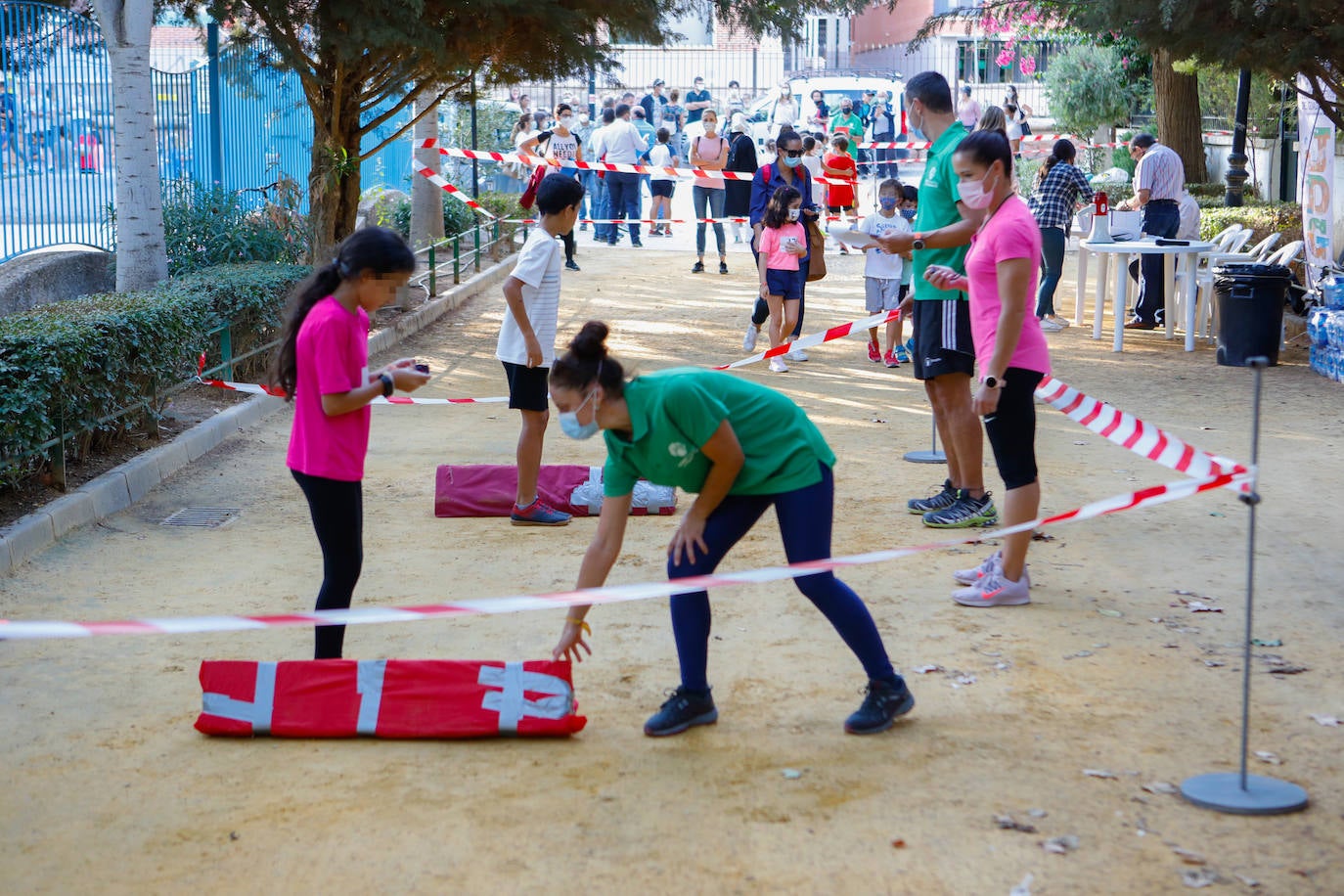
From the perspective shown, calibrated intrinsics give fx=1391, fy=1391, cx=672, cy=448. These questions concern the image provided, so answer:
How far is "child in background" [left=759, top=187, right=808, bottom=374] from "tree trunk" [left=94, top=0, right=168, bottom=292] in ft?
15.6

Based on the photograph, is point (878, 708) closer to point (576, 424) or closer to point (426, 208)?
point (576, 424)

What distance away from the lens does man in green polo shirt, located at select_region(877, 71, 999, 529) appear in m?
6.55

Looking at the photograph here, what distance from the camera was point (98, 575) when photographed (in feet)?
20.9

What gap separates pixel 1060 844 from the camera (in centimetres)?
376

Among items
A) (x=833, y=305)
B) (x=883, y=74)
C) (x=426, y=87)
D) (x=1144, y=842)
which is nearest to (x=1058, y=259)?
(x=833, y=305)

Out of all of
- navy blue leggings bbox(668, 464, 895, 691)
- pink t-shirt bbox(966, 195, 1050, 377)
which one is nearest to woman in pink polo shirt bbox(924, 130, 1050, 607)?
pink t-shirt bbox(966, 195, 1050, 377)

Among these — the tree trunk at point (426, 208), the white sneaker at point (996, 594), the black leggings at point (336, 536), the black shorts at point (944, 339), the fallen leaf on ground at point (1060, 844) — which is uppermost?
the tree trunk at point (426, 208)

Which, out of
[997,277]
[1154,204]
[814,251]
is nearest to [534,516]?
[997,277]

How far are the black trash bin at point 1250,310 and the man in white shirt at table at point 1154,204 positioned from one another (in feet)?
4.91

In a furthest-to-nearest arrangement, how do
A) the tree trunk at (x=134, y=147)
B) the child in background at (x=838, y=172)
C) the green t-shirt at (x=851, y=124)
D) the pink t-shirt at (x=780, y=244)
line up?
the green t-shirt at (x=851, y=124), the child in background at (x=838, y=172), the pink t-shirt at (x=780, y=244), the tree trunk at (x=134, y=147)

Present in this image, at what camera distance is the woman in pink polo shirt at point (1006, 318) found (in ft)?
17.7

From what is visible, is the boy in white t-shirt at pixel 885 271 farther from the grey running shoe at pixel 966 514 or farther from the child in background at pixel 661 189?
the child in background at pixel 661 189

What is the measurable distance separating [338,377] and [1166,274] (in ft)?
36.3

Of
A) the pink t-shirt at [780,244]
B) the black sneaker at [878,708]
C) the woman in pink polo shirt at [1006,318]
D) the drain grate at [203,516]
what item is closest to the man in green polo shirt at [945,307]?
the woman in pink polo shirt at [1006,318]
